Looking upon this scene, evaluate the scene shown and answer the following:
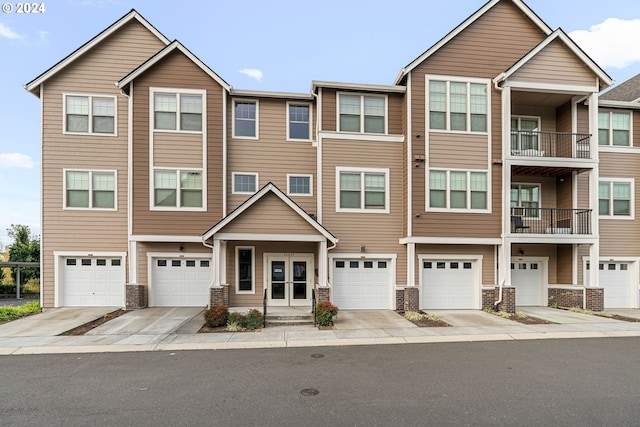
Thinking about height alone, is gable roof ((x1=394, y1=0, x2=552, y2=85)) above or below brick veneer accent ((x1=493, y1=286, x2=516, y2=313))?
above

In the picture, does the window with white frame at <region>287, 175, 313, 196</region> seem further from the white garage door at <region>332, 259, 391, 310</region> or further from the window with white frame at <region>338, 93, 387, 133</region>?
the white garage door at <region>332, 259, 391, 310</region>

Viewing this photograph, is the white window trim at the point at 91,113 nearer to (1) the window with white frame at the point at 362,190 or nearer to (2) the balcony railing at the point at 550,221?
(1) the window with white frame at the point at 362,190

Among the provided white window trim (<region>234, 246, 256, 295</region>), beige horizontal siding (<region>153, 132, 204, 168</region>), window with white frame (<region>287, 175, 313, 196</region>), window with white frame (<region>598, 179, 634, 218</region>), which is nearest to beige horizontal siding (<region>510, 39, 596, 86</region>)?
window with white frame (<region>598, 179, 634, 218</region>)

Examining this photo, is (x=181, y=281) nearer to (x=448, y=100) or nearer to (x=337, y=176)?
(x=337, y=176)

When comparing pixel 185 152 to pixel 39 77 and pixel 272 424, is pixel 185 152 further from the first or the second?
pixel 272 424

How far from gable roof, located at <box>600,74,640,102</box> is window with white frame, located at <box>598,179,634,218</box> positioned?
12.7ft

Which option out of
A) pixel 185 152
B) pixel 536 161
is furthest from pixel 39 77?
pixel 536 161

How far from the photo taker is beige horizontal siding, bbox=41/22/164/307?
12.5 meters

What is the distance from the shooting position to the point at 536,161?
12281 mm

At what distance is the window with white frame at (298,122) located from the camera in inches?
527

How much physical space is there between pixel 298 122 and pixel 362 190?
12.6 ft

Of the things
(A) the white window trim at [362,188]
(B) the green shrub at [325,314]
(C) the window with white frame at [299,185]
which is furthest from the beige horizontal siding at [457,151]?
(B) the green shrub at [325,314]

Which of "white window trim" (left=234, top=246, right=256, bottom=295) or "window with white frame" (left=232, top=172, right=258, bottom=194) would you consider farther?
"window with white frame" (left=232, top=172, right=258, bottom=194)

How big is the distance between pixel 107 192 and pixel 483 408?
13745mm
